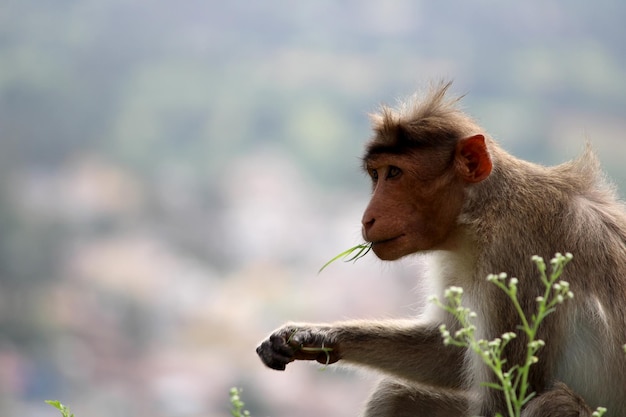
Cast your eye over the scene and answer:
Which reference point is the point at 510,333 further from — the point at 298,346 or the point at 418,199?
the point at 298,346

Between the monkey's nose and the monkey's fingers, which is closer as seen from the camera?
the monkey's nose

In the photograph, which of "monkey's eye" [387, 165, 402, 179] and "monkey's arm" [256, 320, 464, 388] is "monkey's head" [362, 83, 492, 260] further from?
"monkey's arm" [256, 320, 464, 388]

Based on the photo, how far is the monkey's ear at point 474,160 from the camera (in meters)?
4.93

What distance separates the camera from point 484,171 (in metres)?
4.92

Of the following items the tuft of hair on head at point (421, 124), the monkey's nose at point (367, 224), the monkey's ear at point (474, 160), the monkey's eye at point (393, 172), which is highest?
the tuft of hair on head at point (421, 124)

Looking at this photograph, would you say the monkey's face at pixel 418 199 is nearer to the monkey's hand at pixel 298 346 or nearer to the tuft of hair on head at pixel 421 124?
the tuft of hair on head at pixel 421 124

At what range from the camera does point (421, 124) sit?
16.5 feet

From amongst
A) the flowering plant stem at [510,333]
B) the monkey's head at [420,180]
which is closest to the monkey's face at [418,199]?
the monkey's head at [420,180]

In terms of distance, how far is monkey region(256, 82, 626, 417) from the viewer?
184 inches

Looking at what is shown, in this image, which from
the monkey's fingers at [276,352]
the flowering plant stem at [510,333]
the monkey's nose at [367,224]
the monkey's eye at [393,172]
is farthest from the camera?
the monkey's fingers at [276,352]

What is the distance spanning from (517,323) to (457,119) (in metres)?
1.06

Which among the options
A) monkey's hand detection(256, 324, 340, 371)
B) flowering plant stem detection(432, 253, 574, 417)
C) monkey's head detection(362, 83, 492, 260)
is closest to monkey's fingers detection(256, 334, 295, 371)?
monkey's hand detection(256, 324, 340, 371)

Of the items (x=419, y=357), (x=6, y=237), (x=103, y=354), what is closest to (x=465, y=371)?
(x=419, y=357)

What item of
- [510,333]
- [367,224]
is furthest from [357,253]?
[510,333]
